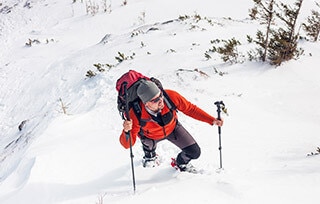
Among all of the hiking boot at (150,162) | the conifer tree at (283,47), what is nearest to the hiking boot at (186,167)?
the hiking boot at (150,162)

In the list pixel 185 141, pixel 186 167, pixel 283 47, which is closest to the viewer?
pixel 185 141

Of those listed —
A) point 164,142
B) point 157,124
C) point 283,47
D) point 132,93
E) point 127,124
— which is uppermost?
point 132,93

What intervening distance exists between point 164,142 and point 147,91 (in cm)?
185

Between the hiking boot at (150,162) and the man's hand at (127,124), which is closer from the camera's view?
the man's hand at (127,124)

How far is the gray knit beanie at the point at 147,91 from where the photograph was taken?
3490 millimetres

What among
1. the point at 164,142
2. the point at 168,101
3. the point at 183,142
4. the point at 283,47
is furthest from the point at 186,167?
the point at 283,47

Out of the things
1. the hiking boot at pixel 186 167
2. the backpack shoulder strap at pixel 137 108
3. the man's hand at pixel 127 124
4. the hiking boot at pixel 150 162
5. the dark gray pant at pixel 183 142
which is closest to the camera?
the man's hand at pixel 127 124

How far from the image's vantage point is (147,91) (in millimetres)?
3496

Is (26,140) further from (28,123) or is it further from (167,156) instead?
(167,156)

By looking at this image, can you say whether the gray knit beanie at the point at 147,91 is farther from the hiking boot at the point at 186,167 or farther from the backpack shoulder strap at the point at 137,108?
the hiking boot at the point at 186,167

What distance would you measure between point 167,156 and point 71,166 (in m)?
1.32

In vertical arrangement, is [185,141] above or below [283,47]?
above

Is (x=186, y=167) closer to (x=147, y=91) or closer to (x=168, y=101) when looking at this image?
(x=168, y=101)

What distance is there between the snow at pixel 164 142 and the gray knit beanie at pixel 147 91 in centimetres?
97
